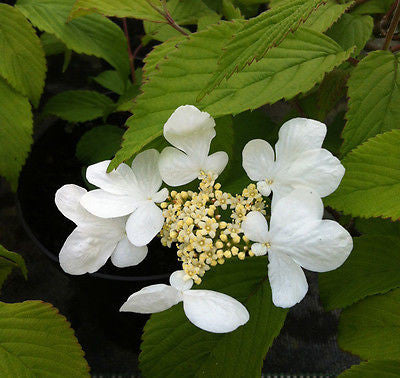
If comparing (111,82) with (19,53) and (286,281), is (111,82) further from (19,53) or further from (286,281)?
(286,281)

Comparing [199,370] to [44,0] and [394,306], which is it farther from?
[44,0]

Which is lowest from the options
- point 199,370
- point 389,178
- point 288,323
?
point 288,323

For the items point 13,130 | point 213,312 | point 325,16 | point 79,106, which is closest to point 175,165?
point 213,312

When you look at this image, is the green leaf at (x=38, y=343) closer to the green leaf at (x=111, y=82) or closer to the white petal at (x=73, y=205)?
the white petal at (x=73, y=205)

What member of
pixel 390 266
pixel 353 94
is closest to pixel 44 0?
pixel 353 94

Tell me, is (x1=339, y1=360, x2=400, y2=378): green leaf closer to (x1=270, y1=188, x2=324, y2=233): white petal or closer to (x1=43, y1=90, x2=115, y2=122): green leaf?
(x1=270, y1=188, x2=324, y2=233): white petal

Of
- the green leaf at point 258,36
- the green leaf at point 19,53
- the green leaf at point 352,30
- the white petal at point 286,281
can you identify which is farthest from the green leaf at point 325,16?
the green leaf at point 19,53

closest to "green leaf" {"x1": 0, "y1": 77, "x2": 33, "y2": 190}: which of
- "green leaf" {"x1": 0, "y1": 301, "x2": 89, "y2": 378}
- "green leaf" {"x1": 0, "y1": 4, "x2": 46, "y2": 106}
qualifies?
"green leaf" {"x1": 0, "y1": 4, "x2": 46, "y2": 106}
